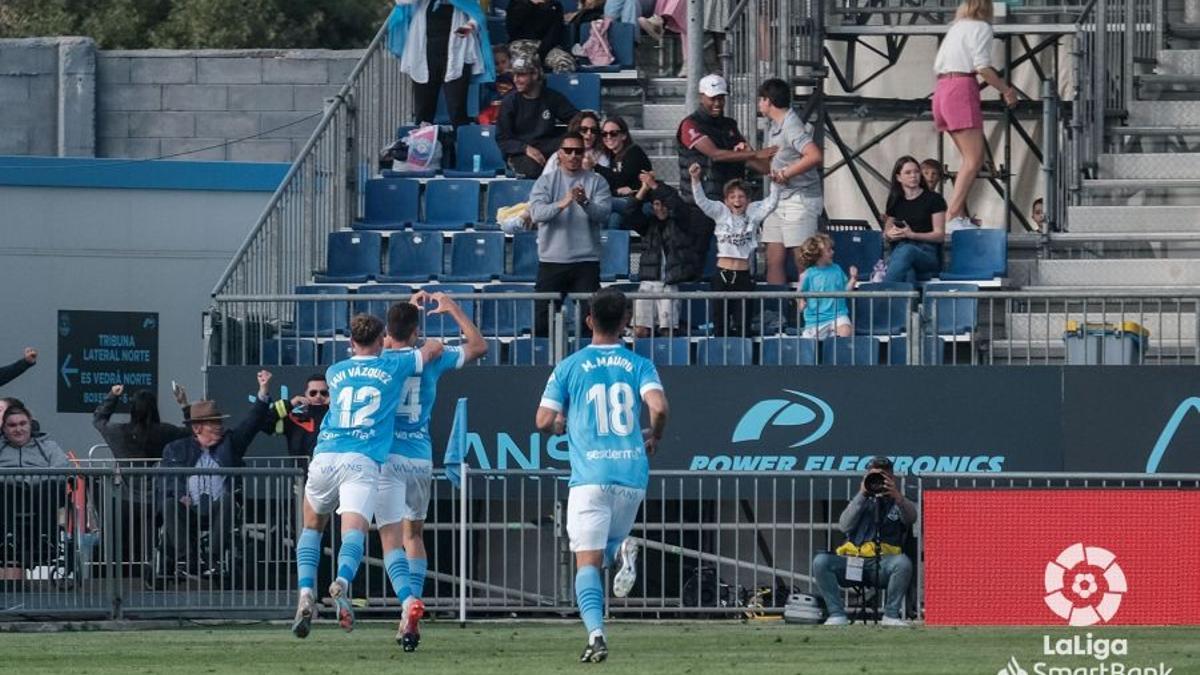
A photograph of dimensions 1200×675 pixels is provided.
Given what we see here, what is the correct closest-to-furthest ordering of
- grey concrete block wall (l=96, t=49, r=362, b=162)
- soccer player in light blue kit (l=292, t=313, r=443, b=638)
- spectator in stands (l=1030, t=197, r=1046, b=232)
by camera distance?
soccer player in light blue kit (l=292, t=313, r=443, b=638)
spectator in stands (l=1030, t=197, r=1046, b=232)
grey concrete block wall (l=96, t=49, r=362, b=162)

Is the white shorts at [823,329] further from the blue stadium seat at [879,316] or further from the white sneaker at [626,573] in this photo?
the white sneaker at [626,573]

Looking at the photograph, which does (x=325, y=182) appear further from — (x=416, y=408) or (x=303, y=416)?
(x=416, y=408)

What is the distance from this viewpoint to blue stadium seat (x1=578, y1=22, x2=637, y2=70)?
22688mm

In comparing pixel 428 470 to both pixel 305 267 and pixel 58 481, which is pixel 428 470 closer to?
pixel 58 481

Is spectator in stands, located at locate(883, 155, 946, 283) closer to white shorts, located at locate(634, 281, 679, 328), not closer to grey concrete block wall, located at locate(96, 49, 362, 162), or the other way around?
white shorts, located at locate(634, 281, 679, 328)

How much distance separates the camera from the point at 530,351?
61.3ft

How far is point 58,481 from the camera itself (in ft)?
56.0

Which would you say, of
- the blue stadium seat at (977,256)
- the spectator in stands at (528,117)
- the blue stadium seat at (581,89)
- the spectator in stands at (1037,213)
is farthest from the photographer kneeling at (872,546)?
the blue stadium seat at (581,89)

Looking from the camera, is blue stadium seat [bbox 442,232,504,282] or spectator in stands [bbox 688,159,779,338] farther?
blue stadium seat [bbox 442,232,504,282]

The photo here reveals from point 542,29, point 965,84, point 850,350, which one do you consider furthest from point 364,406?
point 542,29

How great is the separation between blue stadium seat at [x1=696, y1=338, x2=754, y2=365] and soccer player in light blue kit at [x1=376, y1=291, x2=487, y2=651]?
4438 mm

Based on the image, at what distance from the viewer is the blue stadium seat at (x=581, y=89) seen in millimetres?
22141

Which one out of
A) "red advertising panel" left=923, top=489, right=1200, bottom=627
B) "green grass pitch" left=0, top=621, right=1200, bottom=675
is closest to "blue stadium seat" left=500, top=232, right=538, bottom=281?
"green grass pitch" left=0, top=621, right=1200, bottom=675

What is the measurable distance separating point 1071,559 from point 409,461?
4.56 m
